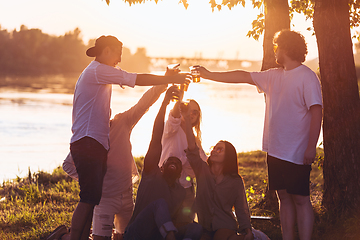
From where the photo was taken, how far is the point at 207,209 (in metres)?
4.25

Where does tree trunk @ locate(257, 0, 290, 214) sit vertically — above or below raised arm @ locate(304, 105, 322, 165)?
above

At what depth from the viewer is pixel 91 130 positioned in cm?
368

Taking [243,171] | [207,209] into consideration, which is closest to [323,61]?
[207,209]

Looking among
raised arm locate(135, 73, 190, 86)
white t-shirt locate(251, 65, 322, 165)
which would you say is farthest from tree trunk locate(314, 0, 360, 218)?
raised arm locate(135, 73, 190, 86)

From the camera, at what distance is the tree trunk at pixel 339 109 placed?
200 inches

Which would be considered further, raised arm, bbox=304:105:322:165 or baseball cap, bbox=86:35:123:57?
baseball cap, bbox=86:35:123:57

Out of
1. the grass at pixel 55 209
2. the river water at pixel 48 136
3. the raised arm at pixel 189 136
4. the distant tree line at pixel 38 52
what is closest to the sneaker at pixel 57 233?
the grass at pixel 55 209

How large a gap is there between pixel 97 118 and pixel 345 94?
3.27m

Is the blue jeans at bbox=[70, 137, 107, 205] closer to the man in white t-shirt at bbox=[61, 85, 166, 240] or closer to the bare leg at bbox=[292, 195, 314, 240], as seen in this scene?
the man in white t-shirt at bbox=[61, 85, 166, 240]

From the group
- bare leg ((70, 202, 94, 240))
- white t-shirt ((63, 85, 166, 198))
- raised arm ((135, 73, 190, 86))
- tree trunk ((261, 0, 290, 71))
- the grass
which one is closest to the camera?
bare leg ((70, 202, 94, 240))

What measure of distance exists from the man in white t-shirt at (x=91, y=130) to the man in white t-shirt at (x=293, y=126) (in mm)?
1232

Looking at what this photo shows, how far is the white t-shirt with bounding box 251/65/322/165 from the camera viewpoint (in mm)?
3588

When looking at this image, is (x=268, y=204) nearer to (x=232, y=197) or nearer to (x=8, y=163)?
(x=232, y=197)

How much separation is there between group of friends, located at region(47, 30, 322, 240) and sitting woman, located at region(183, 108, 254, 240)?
0.01m
